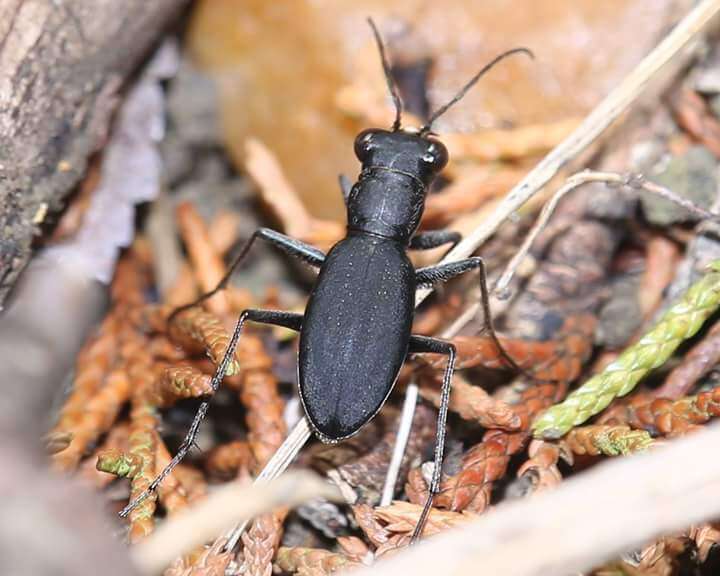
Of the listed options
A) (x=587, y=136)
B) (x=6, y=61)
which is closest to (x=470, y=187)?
(x=587, y=136)

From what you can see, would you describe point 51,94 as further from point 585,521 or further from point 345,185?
point 585,521

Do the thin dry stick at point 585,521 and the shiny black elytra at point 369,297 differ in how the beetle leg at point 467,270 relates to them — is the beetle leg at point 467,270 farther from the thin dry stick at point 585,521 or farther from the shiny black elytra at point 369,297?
the thin dry stick at point 585,521

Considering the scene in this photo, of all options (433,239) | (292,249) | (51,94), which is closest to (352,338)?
(292,249)

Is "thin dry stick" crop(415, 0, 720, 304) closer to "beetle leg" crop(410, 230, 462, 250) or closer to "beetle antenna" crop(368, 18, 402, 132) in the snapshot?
"beetle leg" crop(410, 230, 462, 250)

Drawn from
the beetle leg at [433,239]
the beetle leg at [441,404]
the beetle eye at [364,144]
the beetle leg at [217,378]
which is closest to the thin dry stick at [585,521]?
the beetle leg at [441,404]

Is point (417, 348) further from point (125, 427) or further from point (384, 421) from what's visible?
point (125, 427)
